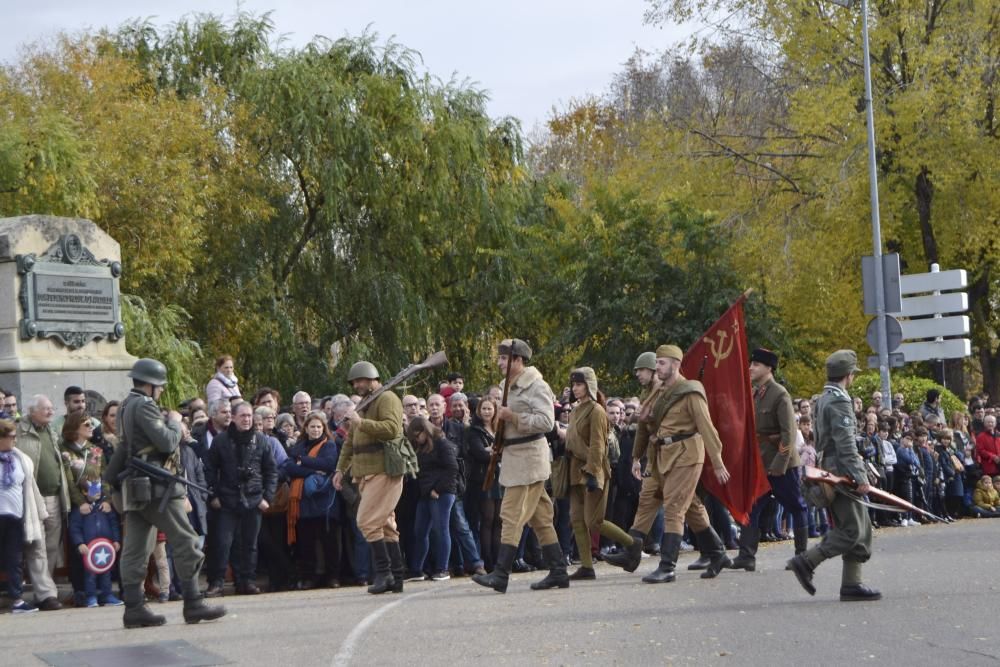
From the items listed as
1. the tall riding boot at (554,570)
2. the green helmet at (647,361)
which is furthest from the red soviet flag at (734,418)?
the tall riding boot at (554,570)

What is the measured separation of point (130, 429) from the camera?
1072 cm

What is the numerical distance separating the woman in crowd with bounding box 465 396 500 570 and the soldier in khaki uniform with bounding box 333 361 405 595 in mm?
2552

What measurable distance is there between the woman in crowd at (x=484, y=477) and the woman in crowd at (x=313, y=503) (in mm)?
1360

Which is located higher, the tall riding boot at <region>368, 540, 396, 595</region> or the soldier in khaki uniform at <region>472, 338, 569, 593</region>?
the soldier in khaki uniform at <region>472, 338, 569, 593</region>

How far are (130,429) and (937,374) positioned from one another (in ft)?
80.5

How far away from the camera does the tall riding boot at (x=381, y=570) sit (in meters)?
12.6

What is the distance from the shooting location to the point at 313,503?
48.2ft

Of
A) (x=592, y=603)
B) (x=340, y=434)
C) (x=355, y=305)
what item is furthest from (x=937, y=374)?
(x=592, y=603)

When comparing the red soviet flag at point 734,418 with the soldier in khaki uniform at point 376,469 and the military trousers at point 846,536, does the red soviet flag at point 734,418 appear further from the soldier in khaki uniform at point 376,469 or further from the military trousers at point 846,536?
the soldier in khaki uniform at point 376,469

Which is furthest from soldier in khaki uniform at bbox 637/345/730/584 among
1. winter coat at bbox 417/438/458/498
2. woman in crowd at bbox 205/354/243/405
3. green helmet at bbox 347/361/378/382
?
woman in crowd at bbox 205/354/243/405

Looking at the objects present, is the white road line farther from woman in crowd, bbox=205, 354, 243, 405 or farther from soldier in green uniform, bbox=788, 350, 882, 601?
woman in crowd, bbox=205, 354, 243, 405

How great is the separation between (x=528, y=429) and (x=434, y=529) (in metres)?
2.93

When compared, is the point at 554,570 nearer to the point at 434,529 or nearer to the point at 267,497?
the point at 434,529

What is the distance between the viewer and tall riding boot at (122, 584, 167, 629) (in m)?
10.5
